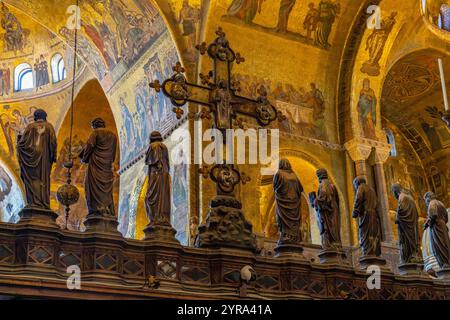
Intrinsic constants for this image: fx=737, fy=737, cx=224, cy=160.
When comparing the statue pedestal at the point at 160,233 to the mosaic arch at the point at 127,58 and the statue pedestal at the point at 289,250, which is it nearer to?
the statue pedestal at the point at 289,250

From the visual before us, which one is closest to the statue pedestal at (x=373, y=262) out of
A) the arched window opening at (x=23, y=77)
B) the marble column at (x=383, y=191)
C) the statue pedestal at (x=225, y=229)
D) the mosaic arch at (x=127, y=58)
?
the statue pedestal at (x=225, y=229)

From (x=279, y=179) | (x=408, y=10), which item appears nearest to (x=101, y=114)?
(x=408, y=10)

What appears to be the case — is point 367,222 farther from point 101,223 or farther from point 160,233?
point 101,223

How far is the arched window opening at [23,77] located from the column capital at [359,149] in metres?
11.1

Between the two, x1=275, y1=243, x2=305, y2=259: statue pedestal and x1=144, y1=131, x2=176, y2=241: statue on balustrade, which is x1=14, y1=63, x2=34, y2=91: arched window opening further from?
x1=275, y1=243, x2=305, y2=259: statue pedestal

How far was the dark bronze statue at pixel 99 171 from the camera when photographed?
7934 mm

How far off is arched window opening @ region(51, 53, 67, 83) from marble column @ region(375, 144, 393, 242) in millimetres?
10388

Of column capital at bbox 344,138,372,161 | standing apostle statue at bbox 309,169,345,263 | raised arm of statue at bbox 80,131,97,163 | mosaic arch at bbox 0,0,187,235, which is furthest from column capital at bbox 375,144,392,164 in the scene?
raised arm of statue at bbox 80,131,97,163

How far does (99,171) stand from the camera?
26.5ft

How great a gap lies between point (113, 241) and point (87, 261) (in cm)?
34

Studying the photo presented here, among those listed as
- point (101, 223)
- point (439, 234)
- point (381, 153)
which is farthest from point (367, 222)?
point (381, 153)

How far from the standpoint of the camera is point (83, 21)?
1798cm

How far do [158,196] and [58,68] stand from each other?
50.9ft

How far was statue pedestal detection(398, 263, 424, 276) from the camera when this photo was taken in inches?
382
